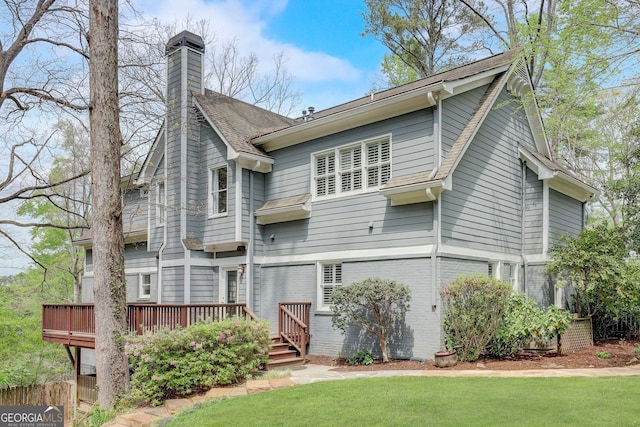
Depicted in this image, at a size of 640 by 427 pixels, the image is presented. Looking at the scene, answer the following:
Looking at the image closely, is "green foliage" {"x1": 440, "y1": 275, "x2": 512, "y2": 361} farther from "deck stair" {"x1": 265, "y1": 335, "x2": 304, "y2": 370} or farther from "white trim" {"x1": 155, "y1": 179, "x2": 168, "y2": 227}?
"white trim" {"x1": 155, "y1": 179, "x2": 168, "y2": 227}

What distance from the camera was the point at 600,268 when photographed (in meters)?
10.9

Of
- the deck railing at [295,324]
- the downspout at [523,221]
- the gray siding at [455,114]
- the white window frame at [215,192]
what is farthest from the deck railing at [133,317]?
the downspout at [523,221]

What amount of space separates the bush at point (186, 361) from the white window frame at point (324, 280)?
10.6 feet

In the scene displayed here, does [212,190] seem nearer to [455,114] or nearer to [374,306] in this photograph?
[374,306]

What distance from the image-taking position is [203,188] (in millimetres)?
13750

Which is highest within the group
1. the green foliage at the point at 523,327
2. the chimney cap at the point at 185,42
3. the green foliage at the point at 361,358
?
the chimney cap at the point at 185,42

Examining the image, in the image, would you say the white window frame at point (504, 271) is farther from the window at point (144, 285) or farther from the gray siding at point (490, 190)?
the window at point (144, 285)

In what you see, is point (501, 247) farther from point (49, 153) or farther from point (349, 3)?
point (349, 3)

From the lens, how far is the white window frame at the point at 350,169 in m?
11.1

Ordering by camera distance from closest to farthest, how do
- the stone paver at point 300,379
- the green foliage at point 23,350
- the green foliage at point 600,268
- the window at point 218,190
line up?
the stone paver at point 300,379 → the green foliage at point 600,268 → the window at point 218,190 → the green foliage at point 23,350

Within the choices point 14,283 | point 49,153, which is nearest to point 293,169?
point 49,153

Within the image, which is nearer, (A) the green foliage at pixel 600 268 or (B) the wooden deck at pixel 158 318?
(B) the wooden deck at pixel 158 318

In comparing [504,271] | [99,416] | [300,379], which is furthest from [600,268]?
[99,416]

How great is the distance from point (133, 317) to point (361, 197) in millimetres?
5558
